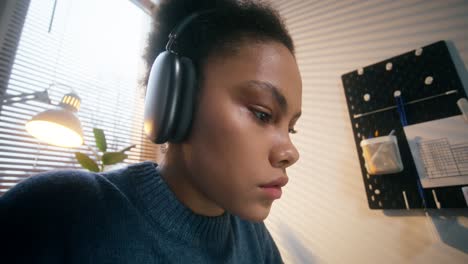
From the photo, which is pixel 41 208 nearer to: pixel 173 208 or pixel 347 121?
pixel 173 208

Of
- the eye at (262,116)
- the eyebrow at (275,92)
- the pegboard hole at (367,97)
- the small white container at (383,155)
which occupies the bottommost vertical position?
the small white container at (383,155)

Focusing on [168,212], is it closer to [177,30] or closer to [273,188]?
[273,188]

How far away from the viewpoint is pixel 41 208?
1.19 ft

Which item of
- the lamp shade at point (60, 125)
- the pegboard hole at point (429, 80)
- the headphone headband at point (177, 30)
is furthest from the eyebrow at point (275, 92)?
the lamp shade at point (60, 125)

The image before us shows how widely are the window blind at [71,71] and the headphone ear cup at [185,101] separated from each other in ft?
1.43

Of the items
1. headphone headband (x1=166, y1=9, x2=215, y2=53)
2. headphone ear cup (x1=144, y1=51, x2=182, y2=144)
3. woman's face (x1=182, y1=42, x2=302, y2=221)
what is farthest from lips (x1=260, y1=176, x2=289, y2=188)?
headphone headband (x1=166, y1=9, x2=215, y2=53)

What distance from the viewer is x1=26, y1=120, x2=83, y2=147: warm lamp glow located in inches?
34.4

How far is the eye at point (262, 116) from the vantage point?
17.7 inches

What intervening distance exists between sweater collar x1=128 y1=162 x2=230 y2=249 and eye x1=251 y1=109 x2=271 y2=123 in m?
0.29

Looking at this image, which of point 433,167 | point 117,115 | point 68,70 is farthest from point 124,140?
point 433,167

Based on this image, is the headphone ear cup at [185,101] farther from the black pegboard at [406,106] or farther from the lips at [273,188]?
the black pegboard at [406,106]

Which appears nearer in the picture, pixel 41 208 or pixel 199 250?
pixel 41 208

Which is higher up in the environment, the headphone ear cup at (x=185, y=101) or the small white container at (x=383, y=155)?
the headphone ear cup at (x=185, y=101)

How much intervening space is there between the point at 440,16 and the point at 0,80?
2030mm
